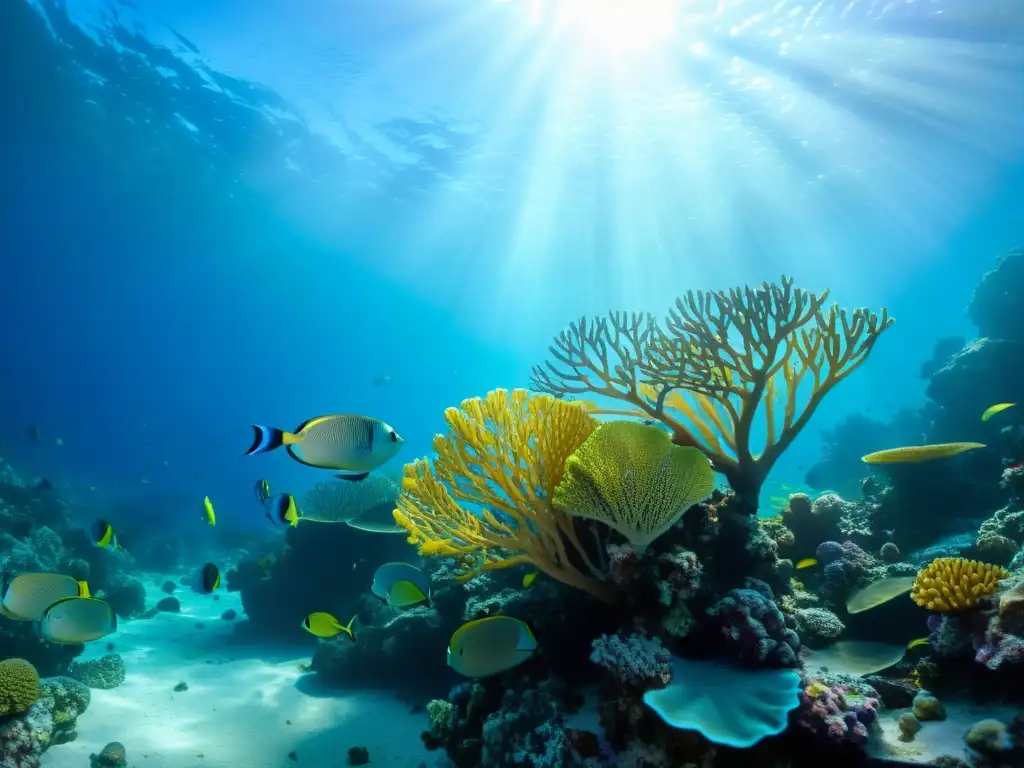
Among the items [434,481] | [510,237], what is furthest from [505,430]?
[510,237]

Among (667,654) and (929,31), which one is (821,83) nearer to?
(929,31)

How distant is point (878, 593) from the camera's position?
4.72 meters

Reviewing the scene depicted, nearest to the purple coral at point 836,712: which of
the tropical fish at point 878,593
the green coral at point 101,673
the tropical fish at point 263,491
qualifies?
the tropical fish at point 878,593

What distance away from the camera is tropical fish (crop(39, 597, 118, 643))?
4.64 meters

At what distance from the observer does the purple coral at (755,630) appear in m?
3.53

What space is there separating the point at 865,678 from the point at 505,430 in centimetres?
330

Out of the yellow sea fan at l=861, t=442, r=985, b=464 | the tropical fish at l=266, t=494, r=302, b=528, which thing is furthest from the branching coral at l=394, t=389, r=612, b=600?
the yellow sea fan at l=861, t=442, r=985, b=464

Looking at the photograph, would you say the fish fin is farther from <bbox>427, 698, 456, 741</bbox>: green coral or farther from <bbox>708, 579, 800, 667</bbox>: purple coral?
<bbox>427, 698, 456, 741</bbox>: green coral

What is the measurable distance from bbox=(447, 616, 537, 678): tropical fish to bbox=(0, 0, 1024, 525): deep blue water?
61.1 feet

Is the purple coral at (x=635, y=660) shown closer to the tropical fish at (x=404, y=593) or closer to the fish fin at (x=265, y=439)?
the tropical fish at (x=404, y=593)

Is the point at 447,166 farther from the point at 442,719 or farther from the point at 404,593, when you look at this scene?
the point at 442,719

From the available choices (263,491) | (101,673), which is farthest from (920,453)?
(101,673)

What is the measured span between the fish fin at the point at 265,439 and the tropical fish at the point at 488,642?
1942 millimetres

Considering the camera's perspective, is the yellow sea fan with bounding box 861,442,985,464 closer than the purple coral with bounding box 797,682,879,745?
No
